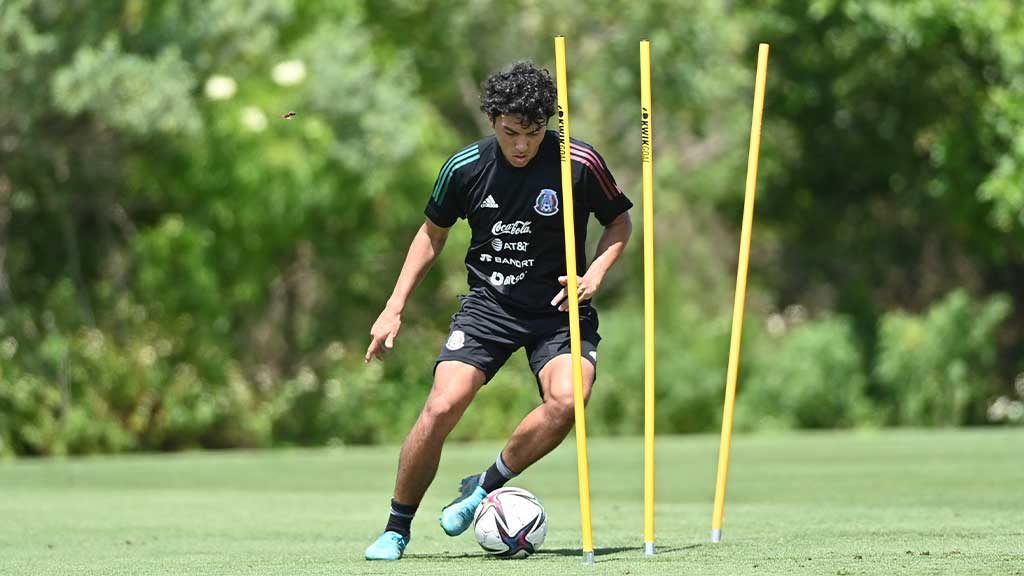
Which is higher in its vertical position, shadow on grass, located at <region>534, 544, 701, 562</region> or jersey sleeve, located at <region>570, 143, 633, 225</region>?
jersey sleeve, located at <region>570, 143, 633, 225</region>

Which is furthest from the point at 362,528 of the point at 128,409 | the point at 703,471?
the point at 128,409

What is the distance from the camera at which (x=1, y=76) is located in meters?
22.2

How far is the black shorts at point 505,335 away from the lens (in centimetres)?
898


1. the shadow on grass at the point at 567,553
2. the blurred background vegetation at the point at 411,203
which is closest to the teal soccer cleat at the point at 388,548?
the shadow on grass at the point at 567,553

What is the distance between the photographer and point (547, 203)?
348 inches

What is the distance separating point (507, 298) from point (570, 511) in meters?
4.63

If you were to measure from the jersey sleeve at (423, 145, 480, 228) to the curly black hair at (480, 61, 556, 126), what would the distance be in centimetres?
36

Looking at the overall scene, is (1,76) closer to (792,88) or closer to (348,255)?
(348,255)

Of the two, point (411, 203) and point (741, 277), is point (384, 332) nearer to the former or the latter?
point (741, 277)

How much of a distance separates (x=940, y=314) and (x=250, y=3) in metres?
11.6

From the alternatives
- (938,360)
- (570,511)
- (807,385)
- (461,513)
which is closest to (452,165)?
(461,513)

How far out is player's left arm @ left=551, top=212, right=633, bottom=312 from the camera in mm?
8734

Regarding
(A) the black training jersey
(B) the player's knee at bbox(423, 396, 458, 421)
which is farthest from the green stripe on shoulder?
(B) the player's knee at bbox(423, 396, 458, 421)

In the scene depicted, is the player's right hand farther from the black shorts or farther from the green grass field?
the green grass field
